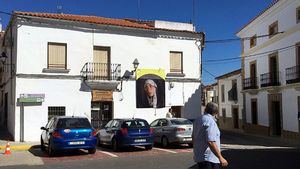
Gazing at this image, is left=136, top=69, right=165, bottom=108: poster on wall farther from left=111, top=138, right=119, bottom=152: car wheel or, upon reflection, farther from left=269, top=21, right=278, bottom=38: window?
left=269, top=21, right=278, bottom=38: window

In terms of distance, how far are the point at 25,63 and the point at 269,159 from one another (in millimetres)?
12540

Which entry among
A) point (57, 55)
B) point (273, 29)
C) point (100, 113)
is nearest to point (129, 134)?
point (100, 113)

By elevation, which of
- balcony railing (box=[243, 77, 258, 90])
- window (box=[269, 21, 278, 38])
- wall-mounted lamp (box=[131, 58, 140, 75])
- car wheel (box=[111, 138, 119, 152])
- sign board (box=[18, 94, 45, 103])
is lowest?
car wheel (box=[111, 138, 119, 152])

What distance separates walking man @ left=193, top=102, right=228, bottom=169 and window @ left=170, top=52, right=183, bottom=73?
17722 millimetres

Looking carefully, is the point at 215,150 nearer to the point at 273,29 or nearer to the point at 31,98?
the point at 31,98

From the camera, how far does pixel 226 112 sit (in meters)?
43.0

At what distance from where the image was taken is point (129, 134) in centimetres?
1616

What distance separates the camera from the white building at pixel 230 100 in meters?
38.8

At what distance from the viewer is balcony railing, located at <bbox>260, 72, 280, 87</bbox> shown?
26.6 metres

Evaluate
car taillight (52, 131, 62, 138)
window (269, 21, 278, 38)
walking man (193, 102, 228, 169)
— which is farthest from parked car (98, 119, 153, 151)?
window (269, 21, 278, 38)

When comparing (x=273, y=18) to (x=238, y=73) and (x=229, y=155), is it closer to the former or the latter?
(x=238, y=73)

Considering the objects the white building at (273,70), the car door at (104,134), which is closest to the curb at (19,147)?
the car door at (104,134)

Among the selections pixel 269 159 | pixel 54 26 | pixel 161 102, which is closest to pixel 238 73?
pixel 161 102

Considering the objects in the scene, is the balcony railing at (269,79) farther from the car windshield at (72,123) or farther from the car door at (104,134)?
the car windshield at (72,123)
